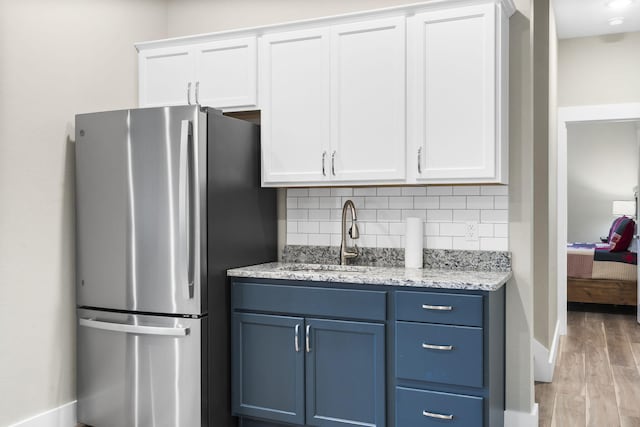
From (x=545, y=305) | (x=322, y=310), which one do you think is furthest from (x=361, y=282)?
(x=545, y=305)

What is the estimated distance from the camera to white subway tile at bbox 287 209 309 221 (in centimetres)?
344

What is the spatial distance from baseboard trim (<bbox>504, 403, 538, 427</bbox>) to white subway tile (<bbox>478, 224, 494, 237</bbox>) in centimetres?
96

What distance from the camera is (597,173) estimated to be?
29.5 ft

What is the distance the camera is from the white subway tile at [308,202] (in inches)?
134

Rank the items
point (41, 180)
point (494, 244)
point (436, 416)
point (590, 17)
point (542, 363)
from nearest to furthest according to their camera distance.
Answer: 1. point (436, 416)
2. point (41, 180)
3. point (494, 244)
4. point (542, 363)
5. point (590, 17)

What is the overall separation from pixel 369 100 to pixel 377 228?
0.78 metres

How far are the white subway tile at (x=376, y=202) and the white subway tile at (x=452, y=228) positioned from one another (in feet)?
1.16

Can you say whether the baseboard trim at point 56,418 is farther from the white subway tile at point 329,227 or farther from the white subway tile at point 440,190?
the white subway tile at point 440,190

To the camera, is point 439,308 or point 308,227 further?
point 308,227

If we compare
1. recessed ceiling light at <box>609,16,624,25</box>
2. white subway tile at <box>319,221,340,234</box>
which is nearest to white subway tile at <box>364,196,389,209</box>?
white subway tile at <box>319,221,340,234</box>

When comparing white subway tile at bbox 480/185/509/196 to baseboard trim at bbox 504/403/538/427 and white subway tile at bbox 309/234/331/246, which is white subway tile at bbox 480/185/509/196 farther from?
baseboard trim at bbox 504/403/538/427

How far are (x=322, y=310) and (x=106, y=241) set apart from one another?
120 cm

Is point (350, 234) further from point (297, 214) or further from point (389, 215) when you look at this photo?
point (297, 214)

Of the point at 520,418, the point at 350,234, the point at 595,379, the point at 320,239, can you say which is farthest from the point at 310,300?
the point at 595,379
